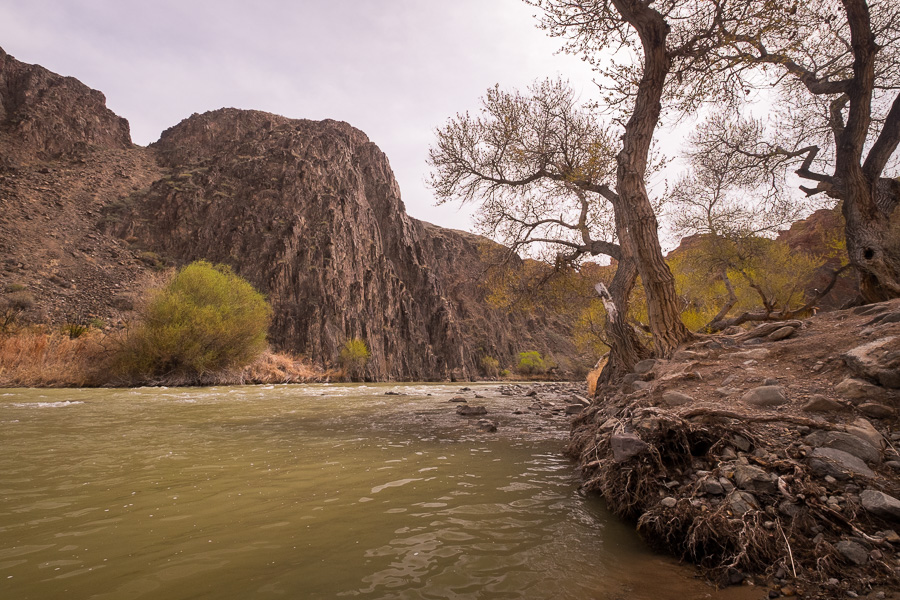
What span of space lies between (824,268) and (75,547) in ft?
130

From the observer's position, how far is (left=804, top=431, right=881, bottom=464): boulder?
2906 mm

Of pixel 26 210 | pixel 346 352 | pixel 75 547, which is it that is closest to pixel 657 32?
pixel 75 547

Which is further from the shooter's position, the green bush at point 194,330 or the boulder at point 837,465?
the green bush at point 194,330

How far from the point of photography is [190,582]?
2.49 m

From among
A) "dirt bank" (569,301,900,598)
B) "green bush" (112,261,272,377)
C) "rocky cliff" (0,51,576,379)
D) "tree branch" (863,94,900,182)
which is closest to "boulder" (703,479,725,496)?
"dirt bank" (569,301,900,598)

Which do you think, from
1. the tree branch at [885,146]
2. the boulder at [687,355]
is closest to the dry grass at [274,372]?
the boulder at [687,355]

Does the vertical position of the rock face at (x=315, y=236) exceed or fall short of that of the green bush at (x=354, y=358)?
it exceeds it

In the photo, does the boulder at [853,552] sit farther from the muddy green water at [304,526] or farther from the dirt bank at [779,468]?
the muddy green water at [304,526]

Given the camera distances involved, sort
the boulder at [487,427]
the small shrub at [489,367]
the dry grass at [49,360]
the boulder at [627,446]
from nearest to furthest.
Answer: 1. the boulder at [627,446]
2. the boulder at [487,427]
3. the dry grass at [49,360]
4. the small shrub at [489,367]

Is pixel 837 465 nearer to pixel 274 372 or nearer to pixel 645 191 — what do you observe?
pixel 645 191

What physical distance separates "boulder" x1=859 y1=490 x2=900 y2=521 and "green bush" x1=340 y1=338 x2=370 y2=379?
66076 millimetres

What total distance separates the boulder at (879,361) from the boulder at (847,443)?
0.97m

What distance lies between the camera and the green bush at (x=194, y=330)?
27.4m

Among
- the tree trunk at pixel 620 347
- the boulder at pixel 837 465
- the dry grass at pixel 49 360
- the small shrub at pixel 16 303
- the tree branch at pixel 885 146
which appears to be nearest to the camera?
the boulder at pixel 837 465
